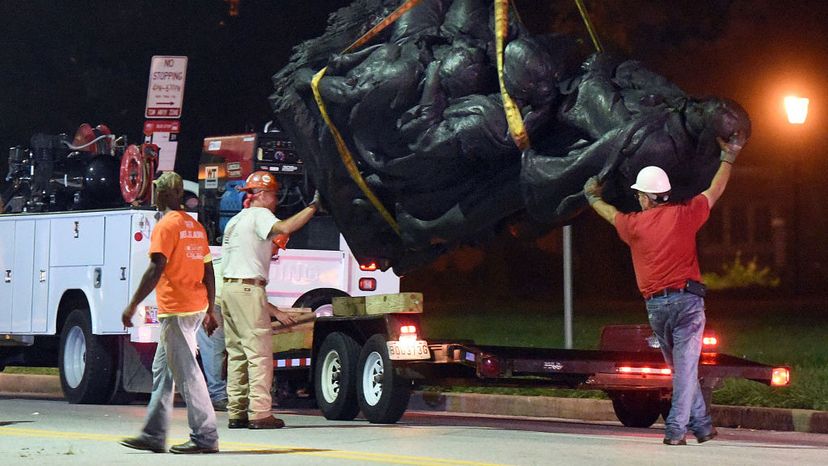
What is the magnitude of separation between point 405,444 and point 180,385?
1.91 meters

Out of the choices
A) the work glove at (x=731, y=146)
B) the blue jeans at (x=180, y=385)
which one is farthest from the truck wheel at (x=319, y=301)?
the work glove at (x=731, y=146)

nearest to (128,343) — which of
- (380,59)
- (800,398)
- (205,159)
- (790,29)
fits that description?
(205,159)

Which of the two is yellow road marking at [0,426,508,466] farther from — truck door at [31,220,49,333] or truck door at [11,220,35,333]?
truck door at [11,220,35,333]

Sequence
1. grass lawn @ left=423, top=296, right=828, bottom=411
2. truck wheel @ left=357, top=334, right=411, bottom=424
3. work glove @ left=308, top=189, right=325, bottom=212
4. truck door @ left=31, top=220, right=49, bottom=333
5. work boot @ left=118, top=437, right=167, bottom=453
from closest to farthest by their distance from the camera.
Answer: work boot @ left=118, top=437, right=167, bottom=453 < work glove @ left=308, top=189, right=325, bottom=212 < truck wheel @ left=357, top=334, right=411, bottom=424 < grass lawn @ left=423, top=296, right=828, bottom=411 < truck door @ left=31, top=220, right=49, bottom=333

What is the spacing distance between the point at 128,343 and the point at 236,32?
15781 mm

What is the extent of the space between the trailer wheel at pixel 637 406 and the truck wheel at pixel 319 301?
3.37 metres

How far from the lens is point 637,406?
15.0 metres

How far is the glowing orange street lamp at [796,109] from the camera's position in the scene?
25.1 metres

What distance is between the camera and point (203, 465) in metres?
10.0

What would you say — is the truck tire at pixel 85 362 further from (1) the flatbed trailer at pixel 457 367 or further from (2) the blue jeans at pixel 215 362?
(1) the flatbed trailer at pixel 457 367

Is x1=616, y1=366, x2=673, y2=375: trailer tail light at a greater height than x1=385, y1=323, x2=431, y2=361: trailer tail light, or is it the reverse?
x1=385, y1=323, x2=431, y2=361: trailer tail light

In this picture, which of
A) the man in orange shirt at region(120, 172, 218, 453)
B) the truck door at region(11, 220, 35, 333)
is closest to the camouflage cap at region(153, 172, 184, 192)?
the man in orange shirt at region(120, 172, 218, 453)

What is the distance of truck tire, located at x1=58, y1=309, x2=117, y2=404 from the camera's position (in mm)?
17219

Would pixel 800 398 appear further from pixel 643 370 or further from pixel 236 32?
pixel 236 32
